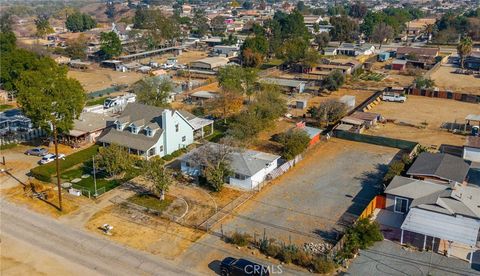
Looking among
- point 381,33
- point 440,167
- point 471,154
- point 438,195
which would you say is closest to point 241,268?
point 438,195

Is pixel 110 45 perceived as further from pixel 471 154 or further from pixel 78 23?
pixel 471 154

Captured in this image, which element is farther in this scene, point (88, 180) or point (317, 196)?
point (88, 180)

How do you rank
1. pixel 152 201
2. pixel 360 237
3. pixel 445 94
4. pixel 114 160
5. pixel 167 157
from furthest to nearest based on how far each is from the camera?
pixel 445 94 < pixel 167 157 < pixel 114 160 < pixel 152 201 < pixel 360 237

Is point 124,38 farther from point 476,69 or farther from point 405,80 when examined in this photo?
point 476,69

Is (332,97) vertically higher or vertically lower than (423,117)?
higher

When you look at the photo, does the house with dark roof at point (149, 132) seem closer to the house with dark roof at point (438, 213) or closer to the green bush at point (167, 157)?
the green bush at point (167, 157)

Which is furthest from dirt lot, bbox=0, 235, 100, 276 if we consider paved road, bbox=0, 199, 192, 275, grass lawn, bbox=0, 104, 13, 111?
grass lawn, bbox=0, 104, 13, 111
